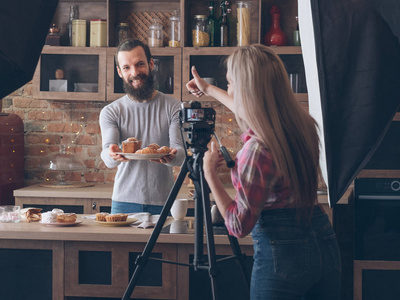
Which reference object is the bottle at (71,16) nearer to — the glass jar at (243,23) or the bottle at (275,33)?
the glass jar at (243,23)

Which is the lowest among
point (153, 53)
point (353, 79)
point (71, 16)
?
point (353, 79)

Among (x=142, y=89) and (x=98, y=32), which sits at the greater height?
(x=98, y=32)

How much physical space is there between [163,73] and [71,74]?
0.71 meters

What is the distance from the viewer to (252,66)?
1224mm

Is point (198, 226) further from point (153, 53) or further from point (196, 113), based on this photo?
point (153, 53)

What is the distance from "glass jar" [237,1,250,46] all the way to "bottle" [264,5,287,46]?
16 centimetres

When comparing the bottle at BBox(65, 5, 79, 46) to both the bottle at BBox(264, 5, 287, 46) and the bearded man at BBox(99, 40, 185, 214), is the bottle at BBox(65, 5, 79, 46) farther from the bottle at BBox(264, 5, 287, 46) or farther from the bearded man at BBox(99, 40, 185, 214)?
the bottle at BBox(264, 5, 287, 46)

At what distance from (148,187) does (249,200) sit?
1362 millimetres

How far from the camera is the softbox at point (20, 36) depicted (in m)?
0.28

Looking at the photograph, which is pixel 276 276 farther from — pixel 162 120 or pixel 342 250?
pixel 342 250

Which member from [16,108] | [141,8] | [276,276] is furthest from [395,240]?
[16,108]

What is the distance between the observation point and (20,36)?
29cm

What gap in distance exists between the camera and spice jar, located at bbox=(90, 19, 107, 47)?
11.9 ft

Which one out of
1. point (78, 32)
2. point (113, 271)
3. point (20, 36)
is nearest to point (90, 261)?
point (113, 271)
